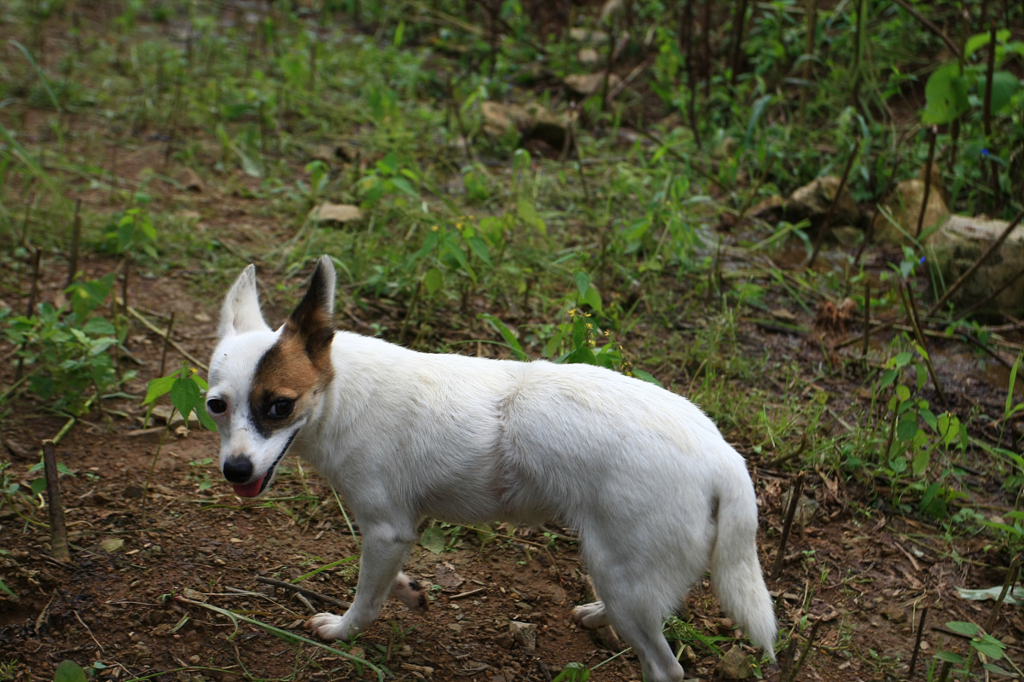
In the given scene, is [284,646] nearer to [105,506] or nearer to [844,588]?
[105,506]

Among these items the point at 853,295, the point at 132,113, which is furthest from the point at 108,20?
the point at 853,295

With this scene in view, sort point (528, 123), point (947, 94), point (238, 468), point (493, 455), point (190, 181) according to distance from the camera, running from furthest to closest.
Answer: point (528, 123) < point (190, 181) < point (947, 94) < point (493, 455) < point (238, 468)

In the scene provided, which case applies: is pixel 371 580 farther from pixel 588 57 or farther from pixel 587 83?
pixel 588 57

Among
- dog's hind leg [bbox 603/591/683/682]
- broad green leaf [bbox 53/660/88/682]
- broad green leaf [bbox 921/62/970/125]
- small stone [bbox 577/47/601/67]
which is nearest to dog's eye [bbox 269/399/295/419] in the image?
broad green leaf [bbox 53/660/88/682]

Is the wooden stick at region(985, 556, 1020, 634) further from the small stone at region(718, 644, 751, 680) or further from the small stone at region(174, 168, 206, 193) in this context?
the small stone at region(174, 168, 206, 193)

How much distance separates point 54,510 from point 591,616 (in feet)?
6.77

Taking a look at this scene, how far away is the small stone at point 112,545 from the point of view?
11.0ft

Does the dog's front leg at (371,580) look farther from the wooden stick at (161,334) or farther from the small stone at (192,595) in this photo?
the wooden stick at (161,334)

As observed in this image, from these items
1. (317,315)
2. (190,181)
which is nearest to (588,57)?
(190,181)

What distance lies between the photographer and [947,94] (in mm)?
5340

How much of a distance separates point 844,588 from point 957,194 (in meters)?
4.05

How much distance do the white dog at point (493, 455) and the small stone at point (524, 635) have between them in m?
0.28

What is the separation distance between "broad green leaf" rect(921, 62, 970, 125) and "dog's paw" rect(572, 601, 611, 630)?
4.06 meters

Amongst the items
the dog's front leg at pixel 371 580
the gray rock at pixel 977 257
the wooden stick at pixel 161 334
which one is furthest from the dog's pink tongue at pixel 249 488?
the gray rock at pixel 977 257
